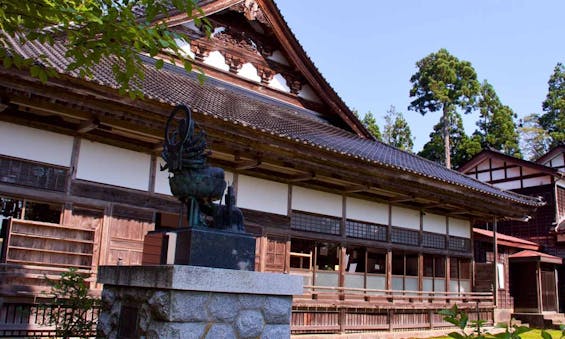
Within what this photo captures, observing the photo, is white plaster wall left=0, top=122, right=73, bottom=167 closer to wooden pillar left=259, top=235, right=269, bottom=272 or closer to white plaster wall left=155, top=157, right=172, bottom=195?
white plaster wall left=155, top=157, right=172, bottom=195

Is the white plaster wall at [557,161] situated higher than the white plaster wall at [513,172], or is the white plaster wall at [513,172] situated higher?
the white plaster wall at [557,161]

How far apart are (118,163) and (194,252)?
6.23 meters

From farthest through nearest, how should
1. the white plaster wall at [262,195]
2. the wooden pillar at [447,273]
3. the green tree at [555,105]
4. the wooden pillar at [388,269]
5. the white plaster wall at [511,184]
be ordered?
the green tree at [555,105]
the white plaster wall at [511,184]
the wooden pillar at [447,273]
the wooden pillar at [388,269]
the white plaster wall at [262,195]

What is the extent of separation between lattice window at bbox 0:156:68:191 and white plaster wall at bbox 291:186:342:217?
18.6ft

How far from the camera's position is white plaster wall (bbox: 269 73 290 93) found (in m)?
15.9

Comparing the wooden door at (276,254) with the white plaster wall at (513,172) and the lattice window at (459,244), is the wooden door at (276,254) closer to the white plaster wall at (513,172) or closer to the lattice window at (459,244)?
the lattice window at (459,244)

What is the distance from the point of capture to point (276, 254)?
12586 mm

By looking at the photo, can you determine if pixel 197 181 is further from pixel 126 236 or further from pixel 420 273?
pixel 420 273

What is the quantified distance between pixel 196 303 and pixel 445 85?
44.5 m

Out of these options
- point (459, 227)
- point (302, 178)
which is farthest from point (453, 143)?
point (302, 178)

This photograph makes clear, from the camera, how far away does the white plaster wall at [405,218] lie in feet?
51.4

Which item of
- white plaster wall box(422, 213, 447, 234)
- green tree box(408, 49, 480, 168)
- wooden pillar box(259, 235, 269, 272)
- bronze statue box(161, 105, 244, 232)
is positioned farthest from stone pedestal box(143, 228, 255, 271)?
green tree box(408, 49, 480, 168)

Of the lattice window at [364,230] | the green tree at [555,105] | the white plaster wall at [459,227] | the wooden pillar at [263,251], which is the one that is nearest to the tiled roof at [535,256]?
the white plaster wall at [459,227]

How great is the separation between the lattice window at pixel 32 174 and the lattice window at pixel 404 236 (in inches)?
377
